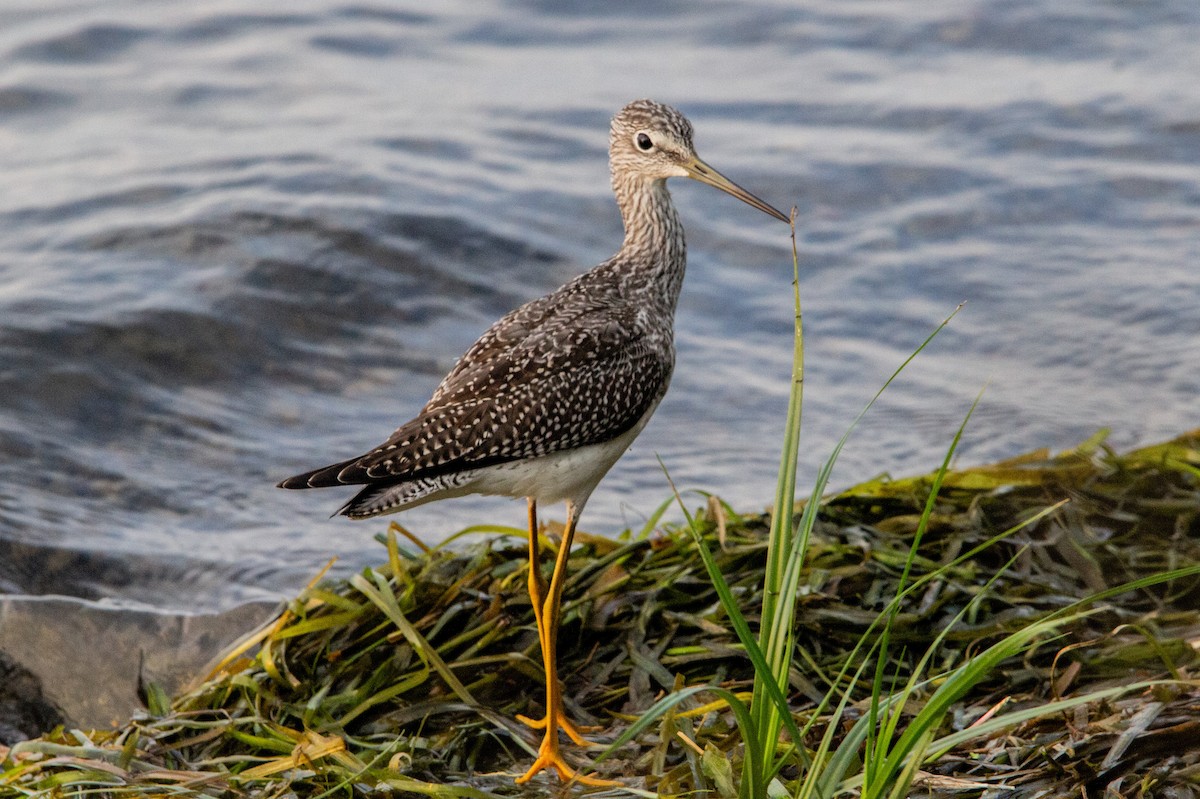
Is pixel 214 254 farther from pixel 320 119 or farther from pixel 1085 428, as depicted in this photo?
pixel 1085 428

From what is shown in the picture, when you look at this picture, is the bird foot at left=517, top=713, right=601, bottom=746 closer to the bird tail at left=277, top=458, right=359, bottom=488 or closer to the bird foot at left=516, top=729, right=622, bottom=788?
the bird foot at left=516, top=729, right=622, bottom=788

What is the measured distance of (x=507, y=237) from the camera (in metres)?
11.0

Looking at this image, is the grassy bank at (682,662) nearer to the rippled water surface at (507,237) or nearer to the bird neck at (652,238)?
the bird neck at (652,238)

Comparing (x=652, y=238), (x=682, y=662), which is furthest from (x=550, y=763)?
(x=652, y=238)

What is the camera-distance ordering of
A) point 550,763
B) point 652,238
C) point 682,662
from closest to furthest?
point 550,763 → point 682,662 → point 652,238

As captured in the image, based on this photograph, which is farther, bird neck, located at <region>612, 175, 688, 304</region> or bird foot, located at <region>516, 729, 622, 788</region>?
bird neck, located at <region>612, 175, 688, 304</region>

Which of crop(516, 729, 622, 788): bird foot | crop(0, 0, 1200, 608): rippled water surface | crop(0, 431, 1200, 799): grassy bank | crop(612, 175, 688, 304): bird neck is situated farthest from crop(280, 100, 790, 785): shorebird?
crop(0, 0, 1200, 608): rippled water surface

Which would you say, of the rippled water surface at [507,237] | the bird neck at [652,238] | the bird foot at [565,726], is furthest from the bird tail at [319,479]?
the rippled water surface at [507,237]

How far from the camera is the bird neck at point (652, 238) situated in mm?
5852

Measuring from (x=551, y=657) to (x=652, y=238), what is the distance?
82.3 inches

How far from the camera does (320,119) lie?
12602mm

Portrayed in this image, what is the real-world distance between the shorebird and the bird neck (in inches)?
4.5

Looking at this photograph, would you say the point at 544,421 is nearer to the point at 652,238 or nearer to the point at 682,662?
the point at 682,662

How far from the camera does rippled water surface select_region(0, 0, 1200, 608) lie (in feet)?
27.0
